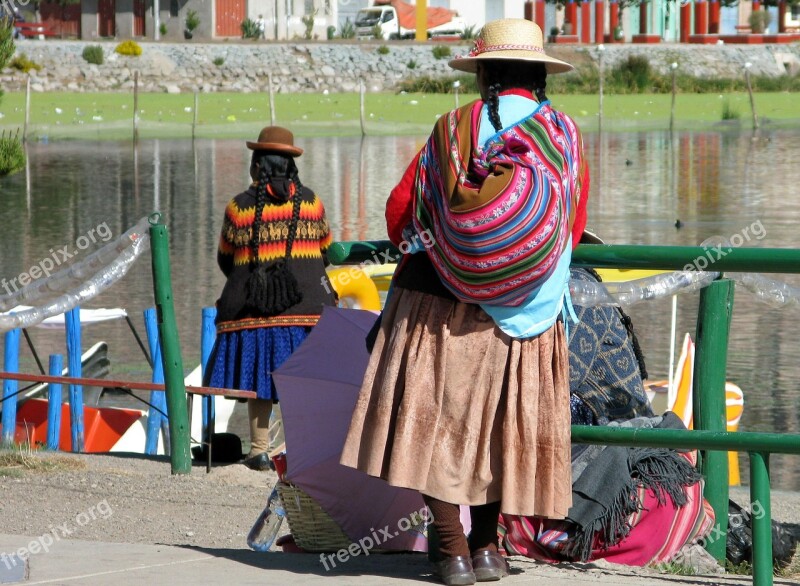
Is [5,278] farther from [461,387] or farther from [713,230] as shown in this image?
[461,387]

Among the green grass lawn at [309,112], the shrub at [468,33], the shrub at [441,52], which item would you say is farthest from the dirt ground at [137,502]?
the shrub at [468,33]

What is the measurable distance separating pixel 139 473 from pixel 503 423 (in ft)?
9.25

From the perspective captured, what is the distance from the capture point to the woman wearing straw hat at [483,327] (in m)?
3.25

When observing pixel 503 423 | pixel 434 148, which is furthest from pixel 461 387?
pixel 434 148

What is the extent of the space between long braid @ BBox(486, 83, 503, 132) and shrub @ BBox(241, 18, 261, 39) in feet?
166

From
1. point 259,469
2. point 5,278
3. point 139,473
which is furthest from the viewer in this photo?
point 5,278

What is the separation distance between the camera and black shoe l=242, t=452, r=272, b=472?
6.25 meters

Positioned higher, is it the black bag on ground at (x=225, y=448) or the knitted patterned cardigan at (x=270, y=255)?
the knitted patterned cardigan at (x=270, y=255)

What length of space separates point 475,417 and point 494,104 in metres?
0.72

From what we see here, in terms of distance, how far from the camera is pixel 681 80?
5031cm

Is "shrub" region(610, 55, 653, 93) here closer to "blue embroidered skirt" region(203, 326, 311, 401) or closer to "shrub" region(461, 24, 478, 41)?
"shrub" region(461, 24, 478, 41)

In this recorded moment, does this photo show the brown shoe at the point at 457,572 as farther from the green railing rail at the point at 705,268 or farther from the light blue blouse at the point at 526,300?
the light blue blouse at the point at 526,300

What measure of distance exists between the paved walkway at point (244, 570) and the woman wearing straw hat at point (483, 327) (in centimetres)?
29

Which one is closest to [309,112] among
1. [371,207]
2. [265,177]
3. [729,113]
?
[729,113]
